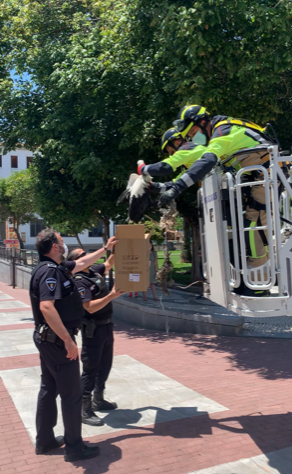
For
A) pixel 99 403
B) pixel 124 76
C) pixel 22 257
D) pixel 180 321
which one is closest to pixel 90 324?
pixel 99 403

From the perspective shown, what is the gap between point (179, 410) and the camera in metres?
5.17

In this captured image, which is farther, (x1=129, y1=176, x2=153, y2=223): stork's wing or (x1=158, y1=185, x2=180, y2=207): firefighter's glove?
(x1=129, y1=176, x2=153, y2=223): stork's wing

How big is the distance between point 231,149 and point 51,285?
2056 mm

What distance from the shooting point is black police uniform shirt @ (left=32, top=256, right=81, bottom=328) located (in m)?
3.93

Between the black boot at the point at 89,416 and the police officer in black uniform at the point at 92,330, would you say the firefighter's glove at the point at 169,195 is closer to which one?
the police officer in black uniform at the point at 92,330

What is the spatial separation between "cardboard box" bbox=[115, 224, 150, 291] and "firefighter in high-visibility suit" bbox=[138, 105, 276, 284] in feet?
1.89

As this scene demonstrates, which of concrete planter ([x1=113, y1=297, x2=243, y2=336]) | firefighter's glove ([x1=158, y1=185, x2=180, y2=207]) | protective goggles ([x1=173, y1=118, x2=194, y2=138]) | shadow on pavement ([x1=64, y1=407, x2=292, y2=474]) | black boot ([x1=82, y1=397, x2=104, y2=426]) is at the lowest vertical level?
shadow on pavement ([x1=64, y1=407, x2=292, y2=474])

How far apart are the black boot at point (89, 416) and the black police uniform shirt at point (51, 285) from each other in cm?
119

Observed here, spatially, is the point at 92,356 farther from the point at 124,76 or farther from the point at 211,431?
the point at 124,76

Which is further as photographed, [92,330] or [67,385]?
[92,330]

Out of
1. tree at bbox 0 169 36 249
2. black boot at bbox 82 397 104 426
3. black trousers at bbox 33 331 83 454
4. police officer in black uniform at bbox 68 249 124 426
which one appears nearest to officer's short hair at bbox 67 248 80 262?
police officer in black uniform at bbox 68 249 124 426

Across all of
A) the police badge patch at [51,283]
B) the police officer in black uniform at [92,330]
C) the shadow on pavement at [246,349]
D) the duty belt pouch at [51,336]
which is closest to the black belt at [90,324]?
the police officer in black uniform at [92,330]

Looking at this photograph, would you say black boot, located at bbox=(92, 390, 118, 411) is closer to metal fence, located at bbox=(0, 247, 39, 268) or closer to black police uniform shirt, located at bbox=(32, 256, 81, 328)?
black police uniform shirt, located at bbox=(32, 256, 81, 328)

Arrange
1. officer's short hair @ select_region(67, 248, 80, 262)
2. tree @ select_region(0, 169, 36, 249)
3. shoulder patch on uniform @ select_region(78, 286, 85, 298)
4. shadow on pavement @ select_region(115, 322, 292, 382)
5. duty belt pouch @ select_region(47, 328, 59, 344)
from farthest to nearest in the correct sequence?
tree @ select_region(0, 169, 36, 249) < shadow on pavement @ select_region(115, 322, 292, 382) < officer's short hair @ select_region(67, 248, 80, 262) < shoulder patch on uniform @ select_region(78, 286, 85, 298) < duty belt pouch @ select_region(47, 328, 59, 344)
